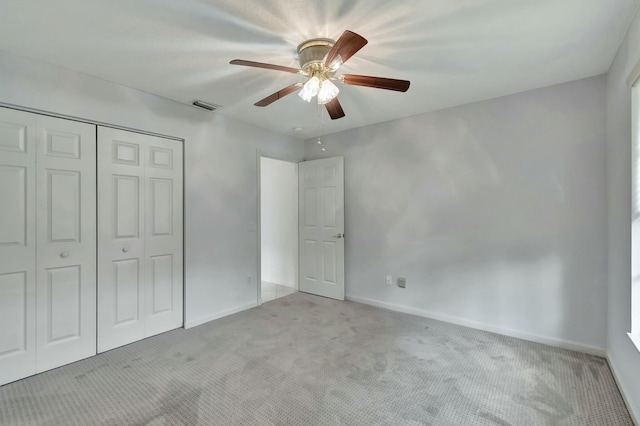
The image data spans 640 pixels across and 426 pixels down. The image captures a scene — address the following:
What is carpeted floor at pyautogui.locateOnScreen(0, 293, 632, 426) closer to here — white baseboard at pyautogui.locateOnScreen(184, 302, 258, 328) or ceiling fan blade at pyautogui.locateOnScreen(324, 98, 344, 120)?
white baseboard at pyautogui.locateOnScreen(184, 302, 258, 328)

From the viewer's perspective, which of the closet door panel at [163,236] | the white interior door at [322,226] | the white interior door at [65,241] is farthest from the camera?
the white interior door at [322,226]

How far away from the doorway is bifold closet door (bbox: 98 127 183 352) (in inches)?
61.8

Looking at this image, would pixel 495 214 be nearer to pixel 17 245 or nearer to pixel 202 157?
pixel 202 157

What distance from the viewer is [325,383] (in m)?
2.13

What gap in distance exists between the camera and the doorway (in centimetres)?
464

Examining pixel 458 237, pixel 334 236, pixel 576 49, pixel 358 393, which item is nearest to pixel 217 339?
pixel 358 393

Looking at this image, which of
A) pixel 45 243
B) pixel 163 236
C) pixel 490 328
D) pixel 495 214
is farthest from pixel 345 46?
pixel 490 328

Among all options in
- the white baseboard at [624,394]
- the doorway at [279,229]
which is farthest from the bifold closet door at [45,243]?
the white baseboard at [624,394]

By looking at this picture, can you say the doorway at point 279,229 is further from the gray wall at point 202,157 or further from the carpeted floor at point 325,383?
the carpeted floor at point 325,383

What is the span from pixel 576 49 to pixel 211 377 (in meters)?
3.66

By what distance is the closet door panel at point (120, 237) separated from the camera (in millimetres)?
2609

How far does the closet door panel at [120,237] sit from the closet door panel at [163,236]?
74 mm

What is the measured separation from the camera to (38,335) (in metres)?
2.27

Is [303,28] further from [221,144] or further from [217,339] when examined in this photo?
[217,339]
